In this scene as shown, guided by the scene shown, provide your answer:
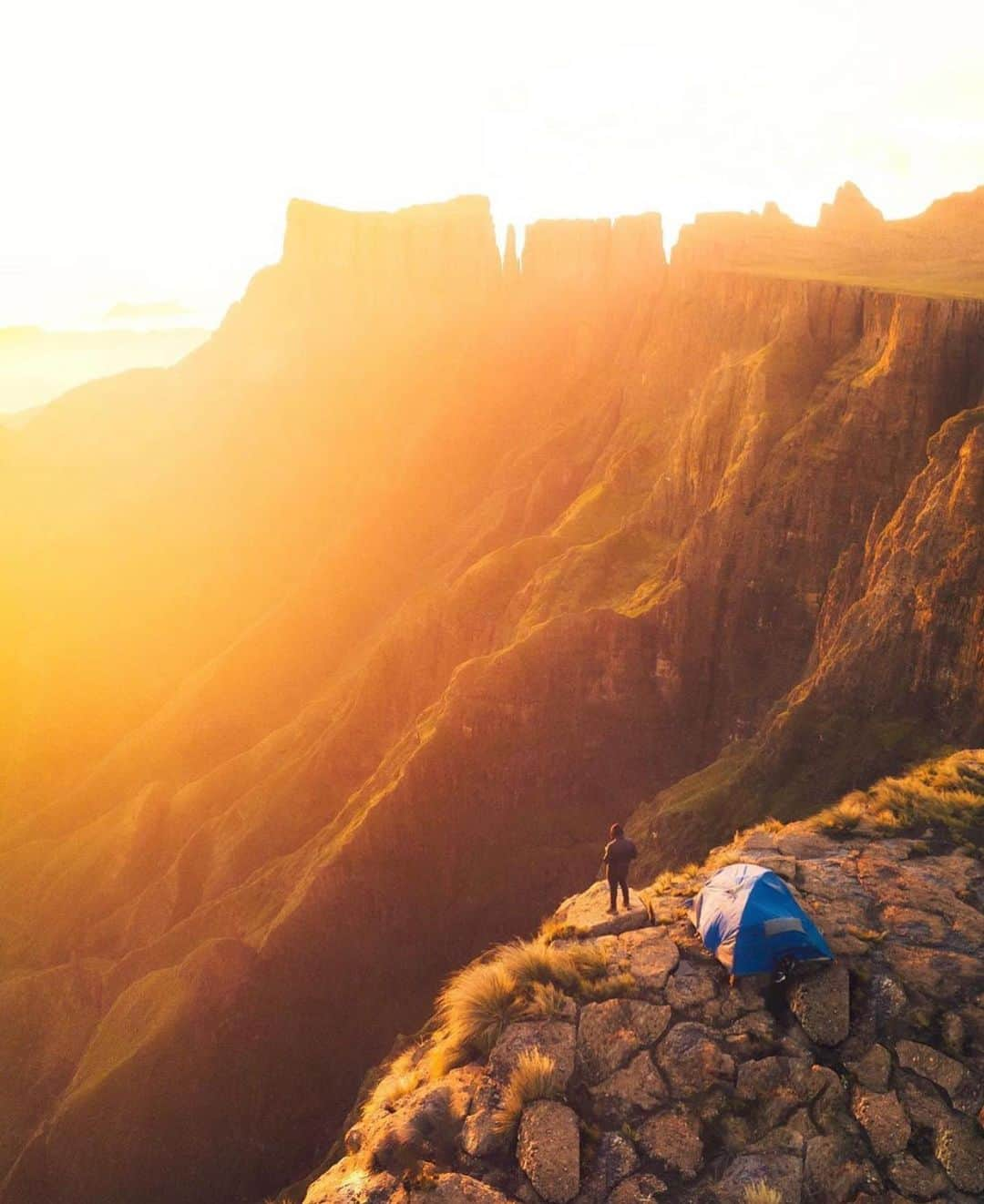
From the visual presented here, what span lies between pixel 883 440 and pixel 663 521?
597 inches

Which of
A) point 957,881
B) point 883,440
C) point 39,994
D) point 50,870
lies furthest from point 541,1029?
point 50,870

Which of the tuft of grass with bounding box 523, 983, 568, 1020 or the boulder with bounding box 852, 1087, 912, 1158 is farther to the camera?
the tuft of grass with bounding box 523, 983, 568, 1020

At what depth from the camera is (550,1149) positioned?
11398mm

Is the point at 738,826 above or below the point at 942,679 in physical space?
below

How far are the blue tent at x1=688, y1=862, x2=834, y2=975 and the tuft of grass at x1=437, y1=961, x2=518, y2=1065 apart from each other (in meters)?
2.96

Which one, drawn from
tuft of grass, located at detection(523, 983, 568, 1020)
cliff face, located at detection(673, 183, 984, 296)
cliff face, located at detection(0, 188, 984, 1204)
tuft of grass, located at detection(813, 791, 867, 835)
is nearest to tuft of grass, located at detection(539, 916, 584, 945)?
tuft of grass, located at detection(523, 983, 568, 1020)

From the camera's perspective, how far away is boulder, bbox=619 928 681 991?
1352cm

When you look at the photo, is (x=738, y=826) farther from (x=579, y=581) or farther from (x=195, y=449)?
(x=195, y=449)

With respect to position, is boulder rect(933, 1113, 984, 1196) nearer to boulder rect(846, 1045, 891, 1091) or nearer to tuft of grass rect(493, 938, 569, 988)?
boulder rect(846, 1045, 891, 1091)

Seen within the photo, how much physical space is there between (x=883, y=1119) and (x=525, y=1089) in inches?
165

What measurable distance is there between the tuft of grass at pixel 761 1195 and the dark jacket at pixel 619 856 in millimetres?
6037

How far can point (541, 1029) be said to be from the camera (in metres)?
13.0

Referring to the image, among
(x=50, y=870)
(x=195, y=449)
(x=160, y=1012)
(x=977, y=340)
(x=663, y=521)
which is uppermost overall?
(x=977, y=340)

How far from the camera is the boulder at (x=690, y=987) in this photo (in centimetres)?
1298
